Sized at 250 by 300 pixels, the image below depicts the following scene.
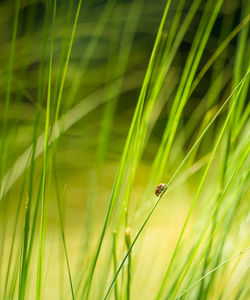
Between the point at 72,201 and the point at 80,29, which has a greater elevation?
the point at 80,29

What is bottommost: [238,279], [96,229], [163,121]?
[238,279]

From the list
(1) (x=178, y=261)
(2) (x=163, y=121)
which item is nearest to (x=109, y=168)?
(2) (x=163, y=121)

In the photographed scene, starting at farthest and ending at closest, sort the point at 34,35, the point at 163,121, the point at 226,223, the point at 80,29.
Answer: the point at 163,121, the point at 34,35, the point at 80,29, the point at 226,223

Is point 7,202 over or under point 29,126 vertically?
under

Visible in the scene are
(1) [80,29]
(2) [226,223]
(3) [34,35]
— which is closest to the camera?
(2) [226,223]

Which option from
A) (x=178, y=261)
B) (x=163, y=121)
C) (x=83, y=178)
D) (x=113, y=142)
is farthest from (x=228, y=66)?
(x=178, y=261)

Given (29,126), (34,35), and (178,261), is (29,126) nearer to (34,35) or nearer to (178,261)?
(34,35)

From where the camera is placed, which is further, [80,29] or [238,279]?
[80,29]

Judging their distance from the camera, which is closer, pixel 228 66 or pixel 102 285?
pixel 102 285

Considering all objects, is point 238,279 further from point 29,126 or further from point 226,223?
point 29,126
